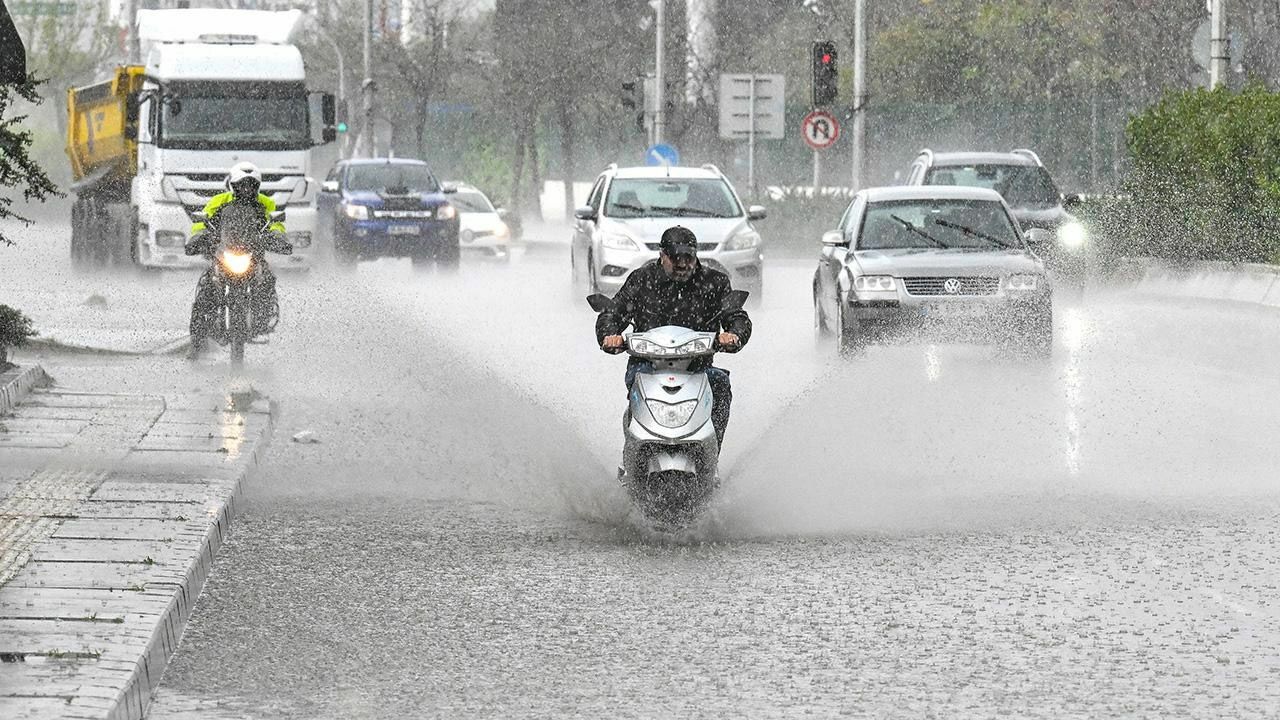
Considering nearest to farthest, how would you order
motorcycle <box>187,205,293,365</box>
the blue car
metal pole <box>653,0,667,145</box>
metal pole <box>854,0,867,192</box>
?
motorcycle <box>187,205,293,365</box>
the blue car
metal pole <box>854,0,867,192</box>
metal pole <box>653,0,667,145</box>

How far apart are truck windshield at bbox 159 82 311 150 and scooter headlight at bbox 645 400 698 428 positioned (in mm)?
24096

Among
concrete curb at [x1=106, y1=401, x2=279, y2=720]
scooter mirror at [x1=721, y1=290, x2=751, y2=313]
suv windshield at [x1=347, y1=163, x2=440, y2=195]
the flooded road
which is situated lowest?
the flooded road

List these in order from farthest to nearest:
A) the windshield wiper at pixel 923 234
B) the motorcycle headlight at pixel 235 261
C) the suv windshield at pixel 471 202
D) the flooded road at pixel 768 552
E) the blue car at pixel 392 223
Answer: the suv windshield at pixel 471 202 < the blue car at pixel 392 223 < the windshield wiper at pixel 923 234 < the motorcycle headlight at pixel 235 261 < the flooded road at pixel 768 552

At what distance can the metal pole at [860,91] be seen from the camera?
150 feet

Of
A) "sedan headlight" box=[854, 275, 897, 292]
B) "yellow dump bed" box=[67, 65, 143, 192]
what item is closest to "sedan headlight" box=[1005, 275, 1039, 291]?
"sedan headlight" box=[854, 275, 897, 292]

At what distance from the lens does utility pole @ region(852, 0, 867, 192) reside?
45.7 metres

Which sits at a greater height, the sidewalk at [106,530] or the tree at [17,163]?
the tree at [17,163]

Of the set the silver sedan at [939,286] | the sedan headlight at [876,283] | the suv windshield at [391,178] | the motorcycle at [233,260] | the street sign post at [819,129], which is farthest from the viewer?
the street sign post at [819,129]

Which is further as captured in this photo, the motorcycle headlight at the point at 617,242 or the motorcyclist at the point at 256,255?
the motorcycle headlight at the point at 617,242

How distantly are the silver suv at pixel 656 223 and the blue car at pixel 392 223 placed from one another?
271 inches

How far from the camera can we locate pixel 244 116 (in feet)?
112

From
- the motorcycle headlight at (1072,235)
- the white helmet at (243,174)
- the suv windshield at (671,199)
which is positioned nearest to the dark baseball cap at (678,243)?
the white helmet at (243,174)

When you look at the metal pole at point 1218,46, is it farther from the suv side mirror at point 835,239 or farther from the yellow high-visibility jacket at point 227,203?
the yellow high-visibility jacket at point 227,203

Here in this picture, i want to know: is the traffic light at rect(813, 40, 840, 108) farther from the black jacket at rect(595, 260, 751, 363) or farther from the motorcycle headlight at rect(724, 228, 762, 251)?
the black jacket at rect(595, 260, 751, 363)
